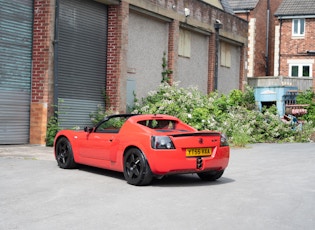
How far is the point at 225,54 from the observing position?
27844 millimetres

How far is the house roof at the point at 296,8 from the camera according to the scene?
38.0m

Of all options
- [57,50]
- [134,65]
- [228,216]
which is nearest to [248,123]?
[134,65]

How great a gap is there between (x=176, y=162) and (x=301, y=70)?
3138cm

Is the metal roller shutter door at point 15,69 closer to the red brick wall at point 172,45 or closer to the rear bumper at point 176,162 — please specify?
the rear bumper at point 176,162

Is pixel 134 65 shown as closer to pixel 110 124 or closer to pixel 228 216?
pixel 110 124

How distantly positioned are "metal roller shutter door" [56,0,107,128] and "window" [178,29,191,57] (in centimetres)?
531

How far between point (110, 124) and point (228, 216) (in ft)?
35.3

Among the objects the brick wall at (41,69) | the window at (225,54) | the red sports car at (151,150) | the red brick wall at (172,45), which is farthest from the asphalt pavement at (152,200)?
the window at (225,54)

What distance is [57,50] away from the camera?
50.5 feet

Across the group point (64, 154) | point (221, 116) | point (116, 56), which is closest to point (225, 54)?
point (221, 116)

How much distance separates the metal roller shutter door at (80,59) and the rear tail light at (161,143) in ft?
24.9

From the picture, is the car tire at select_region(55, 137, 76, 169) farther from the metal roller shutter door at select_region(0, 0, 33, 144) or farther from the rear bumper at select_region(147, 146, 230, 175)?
the metal roller shutter door at select_region(0, 0, 33, 144)

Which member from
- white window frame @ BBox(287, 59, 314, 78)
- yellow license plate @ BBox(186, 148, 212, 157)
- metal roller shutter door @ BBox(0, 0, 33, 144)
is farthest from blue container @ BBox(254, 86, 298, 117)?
yellow license plate @ BBox(186, 148, 212, 157)

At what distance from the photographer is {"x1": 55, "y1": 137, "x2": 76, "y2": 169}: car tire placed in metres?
10.3
